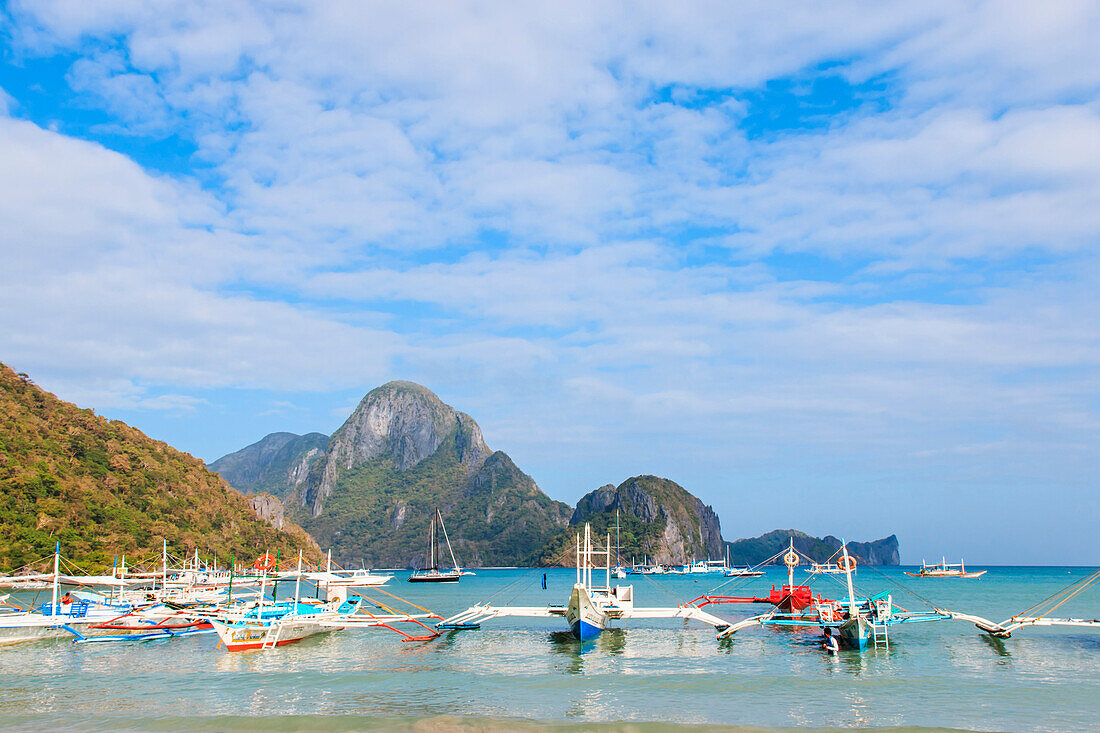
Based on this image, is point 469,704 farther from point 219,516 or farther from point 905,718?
point 219,516

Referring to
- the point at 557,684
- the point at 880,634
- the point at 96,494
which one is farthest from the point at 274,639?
the point at 96,494

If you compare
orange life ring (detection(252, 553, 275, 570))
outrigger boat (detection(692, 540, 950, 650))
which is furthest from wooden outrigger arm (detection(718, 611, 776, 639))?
orange life ring (detection(252, 553, 275, 570))

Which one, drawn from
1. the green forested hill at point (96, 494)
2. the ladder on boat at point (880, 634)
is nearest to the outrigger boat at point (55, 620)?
the ladder on boat at point (880, 634)

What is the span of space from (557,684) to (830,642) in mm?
14294

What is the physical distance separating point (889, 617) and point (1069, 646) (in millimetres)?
8529

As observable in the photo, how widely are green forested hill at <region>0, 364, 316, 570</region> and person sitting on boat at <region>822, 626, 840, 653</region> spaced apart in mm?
73639

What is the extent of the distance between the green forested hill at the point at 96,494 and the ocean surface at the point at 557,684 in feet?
176

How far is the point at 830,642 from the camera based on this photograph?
32.0 metres

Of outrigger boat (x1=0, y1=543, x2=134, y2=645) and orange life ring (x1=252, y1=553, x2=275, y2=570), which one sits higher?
orange life ring (x1=252, y1=553, x2=275, y2=570)

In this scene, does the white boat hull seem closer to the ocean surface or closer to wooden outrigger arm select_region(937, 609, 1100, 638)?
the ocean surface

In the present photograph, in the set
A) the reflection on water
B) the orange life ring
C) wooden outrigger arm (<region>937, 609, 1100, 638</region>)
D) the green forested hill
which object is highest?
the green forested hill

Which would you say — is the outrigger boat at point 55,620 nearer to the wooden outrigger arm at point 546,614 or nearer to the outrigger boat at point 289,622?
the outrigger boat at point 289,622

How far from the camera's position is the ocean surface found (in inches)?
771

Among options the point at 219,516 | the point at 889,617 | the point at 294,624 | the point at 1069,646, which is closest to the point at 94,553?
the point at 219,516
